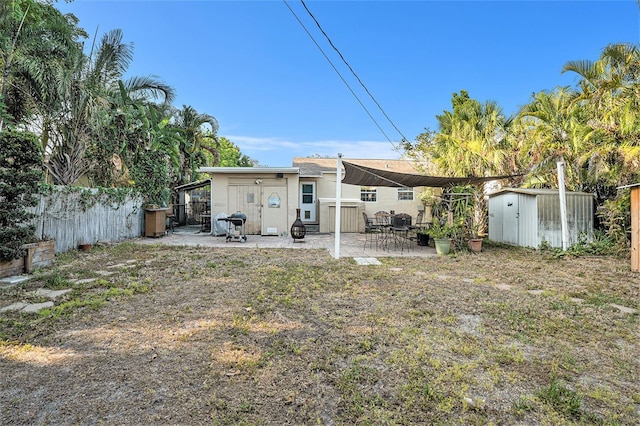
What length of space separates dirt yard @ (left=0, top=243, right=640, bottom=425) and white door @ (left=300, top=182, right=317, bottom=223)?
10.4m

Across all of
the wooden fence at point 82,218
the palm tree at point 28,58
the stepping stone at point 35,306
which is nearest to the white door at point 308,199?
the wooden fence at point 82,218

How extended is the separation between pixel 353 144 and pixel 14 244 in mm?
21241

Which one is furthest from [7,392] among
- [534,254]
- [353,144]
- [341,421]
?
[353,144]

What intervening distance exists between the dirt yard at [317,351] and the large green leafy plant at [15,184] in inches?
27.4

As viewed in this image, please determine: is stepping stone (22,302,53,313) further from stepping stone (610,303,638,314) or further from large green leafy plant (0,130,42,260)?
stepping stone (610,303,638,314)

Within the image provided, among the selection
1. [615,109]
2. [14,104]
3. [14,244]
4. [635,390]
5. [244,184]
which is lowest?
[635,390]

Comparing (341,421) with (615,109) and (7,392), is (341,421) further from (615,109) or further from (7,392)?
(615,109)

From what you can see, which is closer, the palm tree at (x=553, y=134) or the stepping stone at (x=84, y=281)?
the stepping stone at (x=84, y=281)

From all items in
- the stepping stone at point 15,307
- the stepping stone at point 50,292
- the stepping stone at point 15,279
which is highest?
the stepping stone at point 15,279

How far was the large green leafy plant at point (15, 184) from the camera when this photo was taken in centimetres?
514

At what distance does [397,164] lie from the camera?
62.8 feet

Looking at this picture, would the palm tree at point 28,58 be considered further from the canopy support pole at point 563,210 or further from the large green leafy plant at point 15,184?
the canopy support pole at point 563,210

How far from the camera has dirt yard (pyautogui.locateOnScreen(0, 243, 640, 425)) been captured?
6.82 ft

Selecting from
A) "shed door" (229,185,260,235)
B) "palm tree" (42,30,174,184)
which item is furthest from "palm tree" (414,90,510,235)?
"palm tree" (42,30,174,184)
